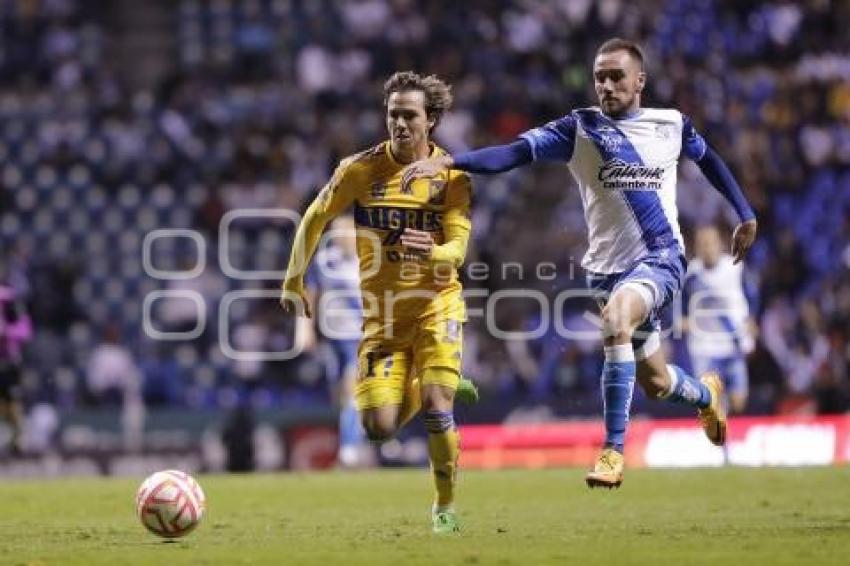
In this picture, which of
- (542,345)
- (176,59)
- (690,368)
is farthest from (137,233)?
(690,368)

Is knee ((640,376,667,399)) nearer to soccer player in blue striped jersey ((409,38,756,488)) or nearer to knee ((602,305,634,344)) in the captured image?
soccer player in blue striped jersey ((409,38,756,488))

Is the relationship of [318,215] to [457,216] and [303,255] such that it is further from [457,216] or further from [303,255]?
[457,216]

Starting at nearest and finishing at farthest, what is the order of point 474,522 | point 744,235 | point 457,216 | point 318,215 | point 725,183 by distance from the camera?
point 457,216 < point 318,215 < point 744,235 < point 725,183 < point 474,522

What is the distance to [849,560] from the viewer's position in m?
8.20

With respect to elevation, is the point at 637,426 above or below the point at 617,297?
below

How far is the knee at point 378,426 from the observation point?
10.5 m

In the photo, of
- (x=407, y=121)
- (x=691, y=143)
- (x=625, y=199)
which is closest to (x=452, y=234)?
(x=407, y=121)

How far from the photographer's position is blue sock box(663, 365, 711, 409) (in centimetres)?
1135

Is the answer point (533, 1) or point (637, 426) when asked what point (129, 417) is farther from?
point (533, 1)

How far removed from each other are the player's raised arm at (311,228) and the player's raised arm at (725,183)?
85.3 inches

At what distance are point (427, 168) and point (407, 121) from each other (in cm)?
68

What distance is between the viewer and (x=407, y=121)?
1046 centimetres

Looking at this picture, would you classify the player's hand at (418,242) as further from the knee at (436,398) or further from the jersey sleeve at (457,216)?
the knee at (436,398)

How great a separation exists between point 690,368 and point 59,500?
9452mm
